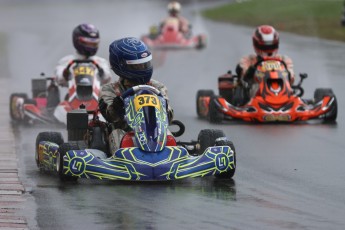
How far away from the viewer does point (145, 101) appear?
1112 centimetres

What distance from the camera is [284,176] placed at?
11.4m

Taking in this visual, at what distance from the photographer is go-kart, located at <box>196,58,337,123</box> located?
16406 millimetres

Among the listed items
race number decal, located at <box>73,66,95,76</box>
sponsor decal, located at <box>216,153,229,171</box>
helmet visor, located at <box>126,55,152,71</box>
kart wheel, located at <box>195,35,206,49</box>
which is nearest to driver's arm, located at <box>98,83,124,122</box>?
helmet visor, located at <box>126,55,152,71</box>

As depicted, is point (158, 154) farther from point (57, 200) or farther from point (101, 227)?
point (101, 227)

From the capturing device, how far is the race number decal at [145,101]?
36.4ft

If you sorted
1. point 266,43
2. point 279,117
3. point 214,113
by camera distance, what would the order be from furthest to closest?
point 266,43, point 214,113, point 279,117

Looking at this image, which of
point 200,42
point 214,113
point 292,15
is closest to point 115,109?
point 214,113

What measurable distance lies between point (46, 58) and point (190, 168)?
19.8 metres

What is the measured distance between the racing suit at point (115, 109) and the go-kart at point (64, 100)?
421cm

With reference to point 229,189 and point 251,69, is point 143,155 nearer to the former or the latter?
point 229,189

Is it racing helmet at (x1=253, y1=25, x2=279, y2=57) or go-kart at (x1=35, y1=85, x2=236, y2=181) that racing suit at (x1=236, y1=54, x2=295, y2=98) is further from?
go-kart at (x1=35, y1=85, x2=236, y2=181)

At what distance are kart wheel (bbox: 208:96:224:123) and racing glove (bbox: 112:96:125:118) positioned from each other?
5.29 meters

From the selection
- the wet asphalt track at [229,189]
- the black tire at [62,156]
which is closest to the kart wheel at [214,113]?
the wet asphalt track at [229,189]

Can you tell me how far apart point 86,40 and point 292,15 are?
93.8 feet
